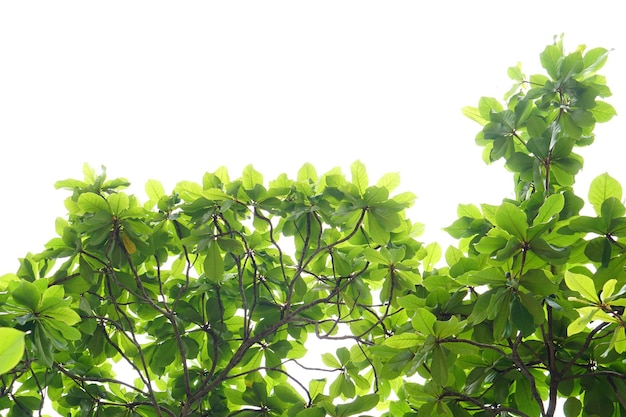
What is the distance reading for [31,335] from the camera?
1.59 meters

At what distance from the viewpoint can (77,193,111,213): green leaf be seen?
1.70m

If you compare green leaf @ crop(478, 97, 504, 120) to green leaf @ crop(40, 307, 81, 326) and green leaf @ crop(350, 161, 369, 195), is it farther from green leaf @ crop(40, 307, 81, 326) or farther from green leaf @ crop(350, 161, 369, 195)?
green leaf @ crop(40, 307, 81, 326)

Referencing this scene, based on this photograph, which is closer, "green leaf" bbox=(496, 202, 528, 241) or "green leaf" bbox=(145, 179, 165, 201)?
"green leaf" bbox=(496, 202, 528, 241)

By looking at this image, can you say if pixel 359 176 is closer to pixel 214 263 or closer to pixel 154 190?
pixel 214 263

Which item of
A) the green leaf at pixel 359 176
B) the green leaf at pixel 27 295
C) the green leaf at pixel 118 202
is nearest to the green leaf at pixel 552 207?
the green leaf at pixel 359 176

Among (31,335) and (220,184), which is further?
(220,184)

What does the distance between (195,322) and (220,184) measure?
0.44 m

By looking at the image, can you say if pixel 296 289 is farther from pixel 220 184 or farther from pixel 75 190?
pixel 75 190

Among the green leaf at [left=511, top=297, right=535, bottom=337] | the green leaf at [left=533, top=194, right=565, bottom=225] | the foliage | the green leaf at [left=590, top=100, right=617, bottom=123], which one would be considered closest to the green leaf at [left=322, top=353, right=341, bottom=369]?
the foliage

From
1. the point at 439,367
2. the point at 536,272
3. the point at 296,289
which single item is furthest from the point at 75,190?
the point at 536,272

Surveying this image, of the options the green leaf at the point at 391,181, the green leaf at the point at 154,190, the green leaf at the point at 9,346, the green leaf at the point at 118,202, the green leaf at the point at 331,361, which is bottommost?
the green leaf at the point at 9,346

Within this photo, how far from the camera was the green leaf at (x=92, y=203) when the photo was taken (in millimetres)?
1698

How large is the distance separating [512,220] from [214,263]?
78 cm

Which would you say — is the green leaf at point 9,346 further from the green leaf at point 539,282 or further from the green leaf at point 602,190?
the green leaf at point 602,190
